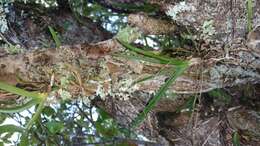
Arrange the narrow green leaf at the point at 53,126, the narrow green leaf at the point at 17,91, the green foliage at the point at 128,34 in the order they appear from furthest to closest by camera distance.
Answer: the narrow green leaf at the point at 53,126, the green foliage at the point at 128,34, the narrow green leaf at the point at 17,91

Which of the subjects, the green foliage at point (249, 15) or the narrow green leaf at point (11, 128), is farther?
the narrow green leaf at point (11, 128)

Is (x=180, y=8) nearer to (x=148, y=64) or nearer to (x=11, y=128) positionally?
(x=148, y=64)

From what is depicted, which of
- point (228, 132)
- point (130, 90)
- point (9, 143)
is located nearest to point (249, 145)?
point (228, 132)

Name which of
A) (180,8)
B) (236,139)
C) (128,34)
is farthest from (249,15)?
(236,139)

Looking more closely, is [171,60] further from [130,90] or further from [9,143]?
[9,143]

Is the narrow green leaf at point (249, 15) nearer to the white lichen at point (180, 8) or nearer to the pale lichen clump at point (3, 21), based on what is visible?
the white lichen at point (180, 8)

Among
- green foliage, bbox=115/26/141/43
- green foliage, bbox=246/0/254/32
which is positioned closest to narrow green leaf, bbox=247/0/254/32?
green foliage, bbox=246/0/254/32

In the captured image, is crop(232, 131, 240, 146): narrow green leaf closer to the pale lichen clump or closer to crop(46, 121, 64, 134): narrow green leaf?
crop(46, 121, 64, 134): narrow green leaf

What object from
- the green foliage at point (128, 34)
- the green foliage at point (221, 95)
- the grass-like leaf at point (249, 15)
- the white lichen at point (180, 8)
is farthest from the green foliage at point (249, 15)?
the green foliage at point (221, 95)

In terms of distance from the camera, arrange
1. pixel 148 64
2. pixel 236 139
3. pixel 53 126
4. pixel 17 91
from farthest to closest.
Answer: pixel 53 126
pixel 236 139
pixel 148 64
pixel 17 91

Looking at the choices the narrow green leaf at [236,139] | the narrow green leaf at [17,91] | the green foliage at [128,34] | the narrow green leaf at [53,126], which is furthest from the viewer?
the narrow green leaf at [53,126]

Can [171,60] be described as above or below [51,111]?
above
